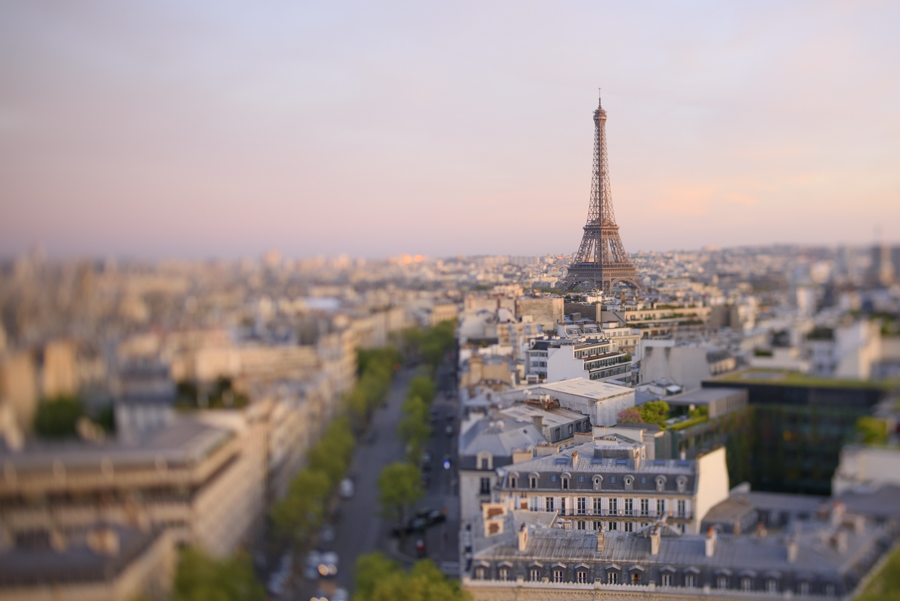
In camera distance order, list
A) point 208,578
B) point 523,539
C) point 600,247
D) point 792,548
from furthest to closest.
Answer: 1. point 600,247
2. point 523,539
3. point 792,548
4. point 208,578

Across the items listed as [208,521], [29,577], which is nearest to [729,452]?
[208,521]

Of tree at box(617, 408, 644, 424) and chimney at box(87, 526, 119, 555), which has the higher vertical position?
chimney at box(87, 526, 119, 555)

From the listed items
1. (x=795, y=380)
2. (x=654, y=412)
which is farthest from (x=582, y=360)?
(x=795, y=380)

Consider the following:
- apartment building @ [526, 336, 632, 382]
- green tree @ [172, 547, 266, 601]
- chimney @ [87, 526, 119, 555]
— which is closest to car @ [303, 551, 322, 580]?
green tree @ [172, 547, 266, 601]

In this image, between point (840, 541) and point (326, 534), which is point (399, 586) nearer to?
point (326, 534)

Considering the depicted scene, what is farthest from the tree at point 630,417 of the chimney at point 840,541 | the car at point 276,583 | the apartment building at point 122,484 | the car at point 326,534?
the apartment building at point 122,484

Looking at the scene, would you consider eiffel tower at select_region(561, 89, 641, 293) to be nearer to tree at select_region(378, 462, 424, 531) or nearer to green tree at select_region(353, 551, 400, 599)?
tree at select_region(378, 462, 424, 531)

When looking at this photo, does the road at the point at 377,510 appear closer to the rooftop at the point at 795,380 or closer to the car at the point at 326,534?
the car at the point at 326,534
